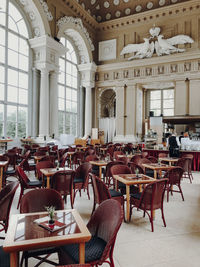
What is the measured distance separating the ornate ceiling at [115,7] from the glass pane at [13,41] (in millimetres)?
5695

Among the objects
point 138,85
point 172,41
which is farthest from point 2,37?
point 172,41

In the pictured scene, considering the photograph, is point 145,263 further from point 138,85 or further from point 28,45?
point 138,85

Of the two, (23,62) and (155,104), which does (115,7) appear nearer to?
(155,104)

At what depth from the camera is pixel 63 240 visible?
166cm

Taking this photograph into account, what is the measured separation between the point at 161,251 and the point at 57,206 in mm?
1406

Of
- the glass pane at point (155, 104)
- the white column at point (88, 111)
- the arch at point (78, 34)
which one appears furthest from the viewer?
the glass pane at point (155, 104)

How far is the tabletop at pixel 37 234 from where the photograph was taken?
63.0 inches

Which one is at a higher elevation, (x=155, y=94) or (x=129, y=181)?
(x=155, y=94)

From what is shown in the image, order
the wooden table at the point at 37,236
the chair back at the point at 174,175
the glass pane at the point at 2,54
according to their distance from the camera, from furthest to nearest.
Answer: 1. the glass pane at the point at 2,54
2. the chair back at the point at 174,175
3. the wooden table at the point at 37,236

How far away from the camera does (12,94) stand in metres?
10.8

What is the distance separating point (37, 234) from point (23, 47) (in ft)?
37.6

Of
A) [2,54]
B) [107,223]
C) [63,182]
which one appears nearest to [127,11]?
[2,54]

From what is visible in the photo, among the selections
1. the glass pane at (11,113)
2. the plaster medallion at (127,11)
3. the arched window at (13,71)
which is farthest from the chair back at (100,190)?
the plaster medallion at (127,11)

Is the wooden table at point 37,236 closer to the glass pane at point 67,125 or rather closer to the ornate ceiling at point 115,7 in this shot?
the glass pane at point 67,125
